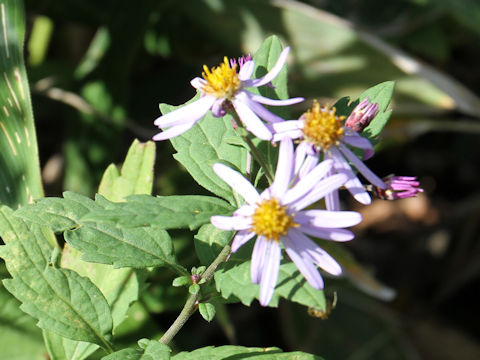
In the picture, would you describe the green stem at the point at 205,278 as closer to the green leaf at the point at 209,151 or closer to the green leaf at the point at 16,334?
the green leaf at the point at 209,151

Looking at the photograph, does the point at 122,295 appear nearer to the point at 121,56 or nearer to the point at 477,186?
the point at 121,56

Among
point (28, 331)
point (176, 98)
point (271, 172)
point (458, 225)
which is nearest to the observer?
point (271, 172)

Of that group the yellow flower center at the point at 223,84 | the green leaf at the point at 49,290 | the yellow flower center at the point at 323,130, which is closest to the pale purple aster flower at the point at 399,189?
the yellow flower center at the point at 323,130

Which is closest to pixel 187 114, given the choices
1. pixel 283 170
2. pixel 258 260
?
pixel 283 170

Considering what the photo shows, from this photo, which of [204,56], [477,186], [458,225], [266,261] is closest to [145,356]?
[266,261]

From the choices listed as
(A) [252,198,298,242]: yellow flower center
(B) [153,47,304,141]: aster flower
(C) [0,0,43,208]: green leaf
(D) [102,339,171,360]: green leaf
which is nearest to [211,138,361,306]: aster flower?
(A) [252,198,298,242]: yellow flower center

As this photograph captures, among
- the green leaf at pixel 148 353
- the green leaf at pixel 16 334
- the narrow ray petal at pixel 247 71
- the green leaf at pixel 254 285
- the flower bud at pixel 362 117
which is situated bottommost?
the green leaf at pixel 16 334

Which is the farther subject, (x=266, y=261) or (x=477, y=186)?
(x=477, y=186)

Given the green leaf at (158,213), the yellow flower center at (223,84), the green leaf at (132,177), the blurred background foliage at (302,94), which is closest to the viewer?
the green leaf at (158,213)

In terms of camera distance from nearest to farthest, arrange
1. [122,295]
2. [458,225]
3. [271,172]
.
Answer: [271,172] → [122,295] → [458,225]
